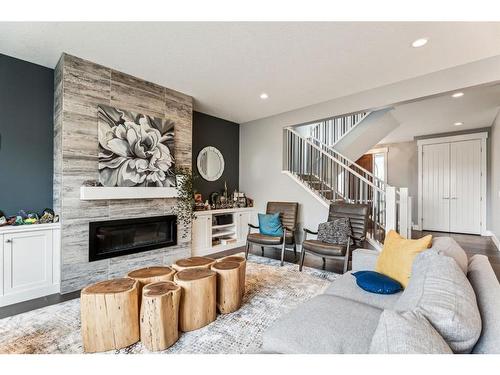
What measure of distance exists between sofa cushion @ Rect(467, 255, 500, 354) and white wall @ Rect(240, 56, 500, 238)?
255 cm

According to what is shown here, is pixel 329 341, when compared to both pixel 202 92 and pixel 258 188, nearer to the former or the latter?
pixel 202 92

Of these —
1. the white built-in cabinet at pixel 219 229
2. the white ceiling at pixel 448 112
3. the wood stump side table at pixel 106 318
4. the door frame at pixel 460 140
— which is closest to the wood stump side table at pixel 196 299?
the wood stump side table at pixel 106 318

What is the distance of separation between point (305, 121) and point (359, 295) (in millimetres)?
3429

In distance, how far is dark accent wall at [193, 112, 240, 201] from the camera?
485 cm

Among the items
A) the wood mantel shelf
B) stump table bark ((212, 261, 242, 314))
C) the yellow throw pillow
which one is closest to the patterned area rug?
stump table bark ((212, 261, 242, 314))

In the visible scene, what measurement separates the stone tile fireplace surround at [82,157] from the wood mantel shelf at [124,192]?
4.1 inches

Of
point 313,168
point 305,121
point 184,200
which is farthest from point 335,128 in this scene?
point 184,200

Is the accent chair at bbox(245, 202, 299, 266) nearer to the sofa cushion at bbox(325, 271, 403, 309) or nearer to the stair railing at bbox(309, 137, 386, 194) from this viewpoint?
the stair railing at bbox(309, 137, 386, 194)

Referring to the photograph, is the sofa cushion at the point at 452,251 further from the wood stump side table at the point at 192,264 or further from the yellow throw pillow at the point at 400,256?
the wood stump side table at the point at 192,264

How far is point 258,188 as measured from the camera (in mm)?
5270

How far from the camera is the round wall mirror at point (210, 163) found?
4.89 metres

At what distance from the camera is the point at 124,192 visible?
3189mm
